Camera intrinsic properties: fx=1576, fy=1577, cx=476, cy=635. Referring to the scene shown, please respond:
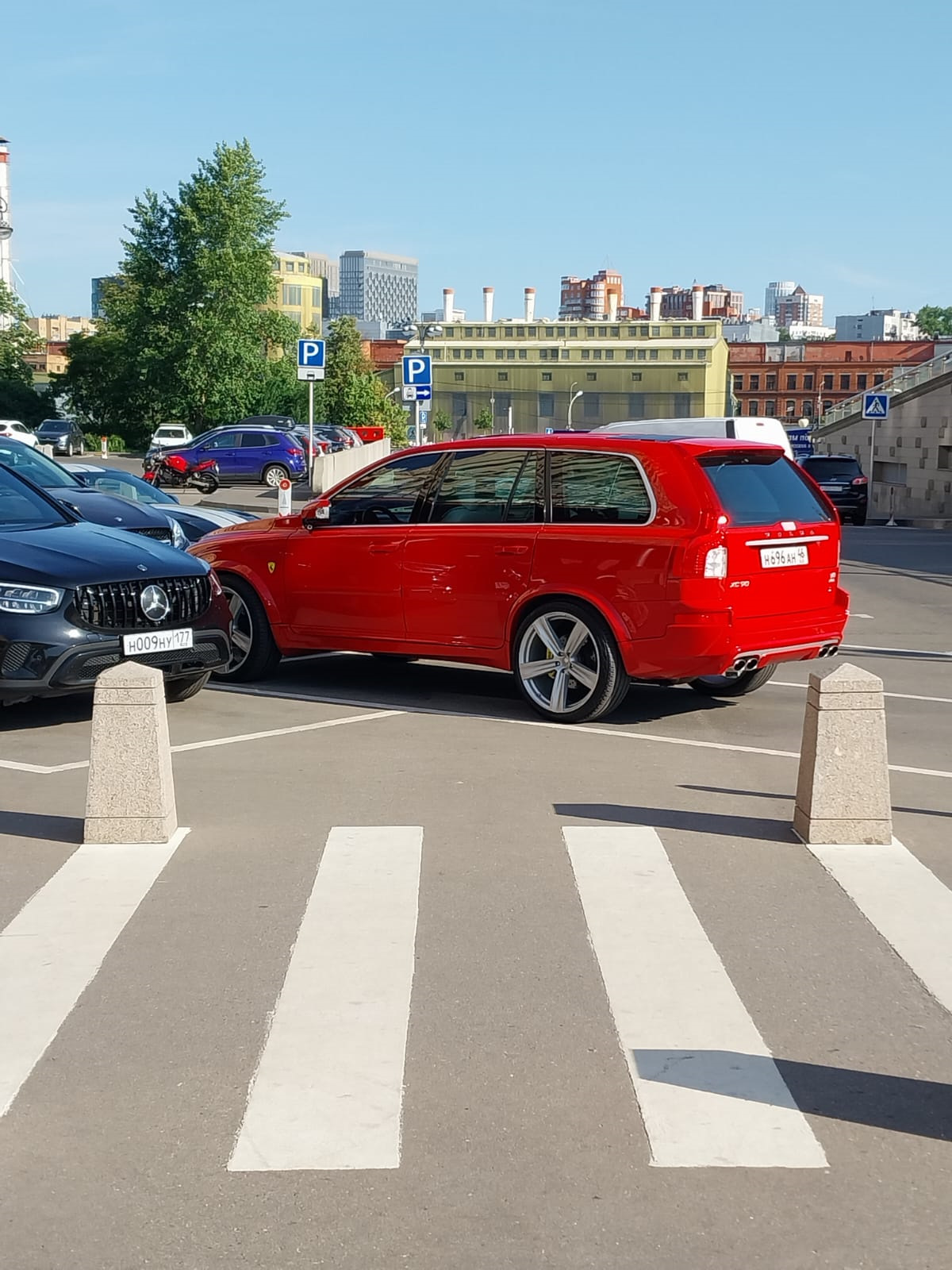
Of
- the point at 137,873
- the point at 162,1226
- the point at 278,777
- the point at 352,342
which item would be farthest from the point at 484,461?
the point at 352,342

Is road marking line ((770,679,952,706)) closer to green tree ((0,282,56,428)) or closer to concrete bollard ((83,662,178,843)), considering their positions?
concrete bollard ((83,662,178,843))

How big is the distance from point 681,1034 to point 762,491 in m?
5.64

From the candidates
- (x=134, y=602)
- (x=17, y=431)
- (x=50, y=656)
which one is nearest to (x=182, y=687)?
(x=134, y=602)

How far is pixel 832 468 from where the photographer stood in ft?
129

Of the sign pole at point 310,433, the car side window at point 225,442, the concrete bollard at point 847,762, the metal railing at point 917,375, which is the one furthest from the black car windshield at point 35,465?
the metal railing at point 917,375

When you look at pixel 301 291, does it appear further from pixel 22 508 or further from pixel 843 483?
pixel 22 508

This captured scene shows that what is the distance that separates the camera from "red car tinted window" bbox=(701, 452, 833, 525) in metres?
9.35

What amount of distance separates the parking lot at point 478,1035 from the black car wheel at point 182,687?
Answer: 1.83 metres

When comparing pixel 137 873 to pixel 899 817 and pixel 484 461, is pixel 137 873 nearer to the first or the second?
pixel 899 817

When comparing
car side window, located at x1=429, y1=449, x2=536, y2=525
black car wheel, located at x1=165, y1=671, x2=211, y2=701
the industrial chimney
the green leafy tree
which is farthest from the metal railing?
the industrial chimney

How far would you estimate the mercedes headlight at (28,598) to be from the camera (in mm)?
9211

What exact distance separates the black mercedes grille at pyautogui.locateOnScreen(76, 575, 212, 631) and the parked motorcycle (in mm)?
33685

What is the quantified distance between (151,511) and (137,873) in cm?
1019

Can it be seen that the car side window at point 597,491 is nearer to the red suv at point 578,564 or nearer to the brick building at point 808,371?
the red suv at point 578,564
